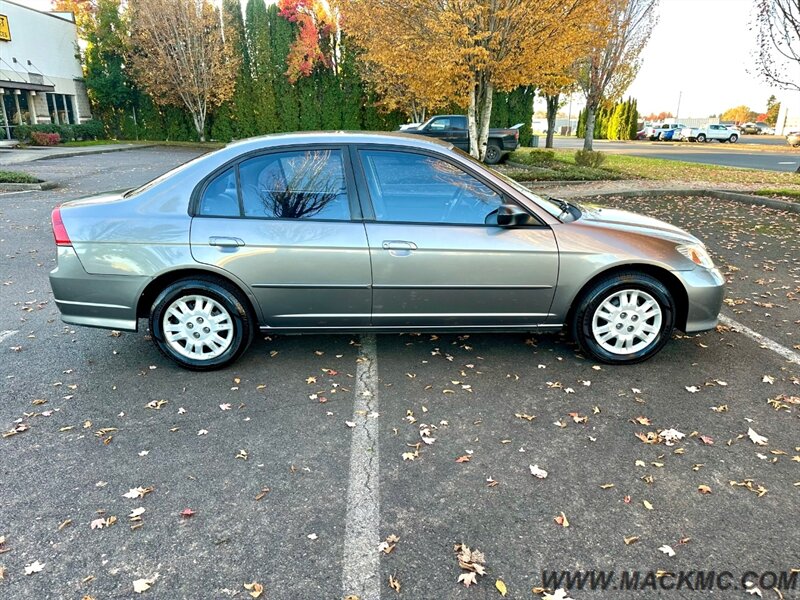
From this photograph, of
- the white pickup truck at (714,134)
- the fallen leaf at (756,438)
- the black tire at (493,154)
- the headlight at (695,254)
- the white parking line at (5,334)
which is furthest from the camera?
the white pickup truck at (714,134)

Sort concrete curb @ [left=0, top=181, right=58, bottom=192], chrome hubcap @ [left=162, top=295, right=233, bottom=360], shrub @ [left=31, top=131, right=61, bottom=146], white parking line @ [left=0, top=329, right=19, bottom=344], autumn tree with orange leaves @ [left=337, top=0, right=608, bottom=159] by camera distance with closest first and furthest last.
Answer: chrome hubcap @ [left=162, top=295, right=233, bottom=360] → white parking line @ [left=0, top=329, right=19, bottom=344] → autumn tree with orange leaves @ [left=337, top=0, right=608, bottom=159] → concrete curb @ [left=0, top=181, right=58, bottom=192] → shrub @ [left=31, top=131, right=61, bottom=146]

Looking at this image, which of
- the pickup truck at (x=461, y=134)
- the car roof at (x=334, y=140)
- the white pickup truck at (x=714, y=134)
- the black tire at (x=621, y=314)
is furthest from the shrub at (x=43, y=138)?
the white pickup truck at (x=714, y=134)

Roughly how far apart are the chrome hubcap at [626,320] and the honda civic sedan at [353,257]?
10mm

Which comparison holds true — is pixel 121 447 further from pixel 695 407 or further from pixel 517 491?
pixel 695 407

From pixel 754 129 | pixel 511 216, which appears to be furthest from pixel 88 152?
pixel 754 129

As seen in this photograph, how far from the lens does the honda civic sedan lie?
150 inches

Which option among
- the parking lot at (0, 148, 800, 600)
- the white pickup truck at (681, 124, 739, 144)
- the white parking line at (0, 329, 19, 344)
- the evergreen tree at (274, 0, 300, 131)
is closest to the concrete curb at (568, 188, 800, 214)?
the parking lot at (0, 148, 800, 600)

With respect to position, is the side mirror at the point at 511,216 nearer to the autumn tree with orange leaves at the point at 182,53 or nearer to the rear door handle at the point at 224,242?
the rear door handle at the point at 224,242

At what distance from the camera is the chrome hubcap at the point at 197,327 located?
12.9ft

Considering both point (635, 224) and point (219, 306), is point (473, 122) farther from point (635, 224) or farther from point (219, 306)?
point (219, 306)

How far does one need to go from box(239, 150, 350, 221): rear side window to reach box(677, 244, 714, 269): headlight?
2512 mm

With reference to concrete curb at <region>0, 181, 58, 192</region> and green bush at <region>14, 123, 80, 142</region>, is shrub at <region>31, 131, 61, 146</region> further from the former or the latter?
A: concrete curb at <region>0, 181, 58, 192</region>

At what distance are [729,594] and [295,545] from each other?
1.80m

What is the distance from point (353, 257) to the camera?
12.6 feet
